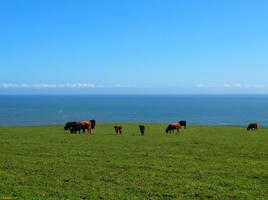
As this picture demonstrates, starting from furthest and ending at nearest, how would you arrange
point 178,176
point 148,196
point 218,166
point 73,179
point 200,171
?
point 218,166 → point 200,171 → point 178,176 → point 73,179 → point 148,196

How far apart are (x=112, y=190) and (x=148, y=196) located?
1596 mm

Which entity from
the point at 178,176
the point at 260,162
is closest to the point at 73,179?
the point at 178,176

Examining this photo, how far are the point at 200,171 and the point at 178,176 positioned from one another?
5.40ft

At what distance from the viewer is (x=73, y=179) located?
10.5m

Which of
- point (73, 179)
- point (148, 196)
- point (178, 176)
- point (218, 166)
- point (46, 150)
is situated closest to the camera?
point (148, 196)

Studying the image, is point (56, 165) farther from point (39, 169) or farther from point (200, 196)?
point (200, 196)

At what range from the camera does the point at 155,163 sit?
1370 centimetres

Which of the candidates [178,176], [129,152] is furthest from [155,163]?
[129,152]

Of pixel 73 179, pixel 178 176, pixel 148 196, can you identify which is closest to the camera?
pixel 148 196

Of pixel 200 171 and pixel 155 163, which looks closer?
pixel 200 171

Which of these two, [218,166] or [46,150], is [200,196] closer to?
[218,166]

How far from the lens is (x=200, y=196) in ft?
29.1

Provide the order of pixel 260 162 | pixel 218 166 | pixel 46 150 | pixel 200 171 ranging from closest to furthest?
pixel 200 171
pixel 218 166
pixel 260 162
pixel 46 150

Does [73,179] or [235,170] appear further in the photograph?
[235,170]
